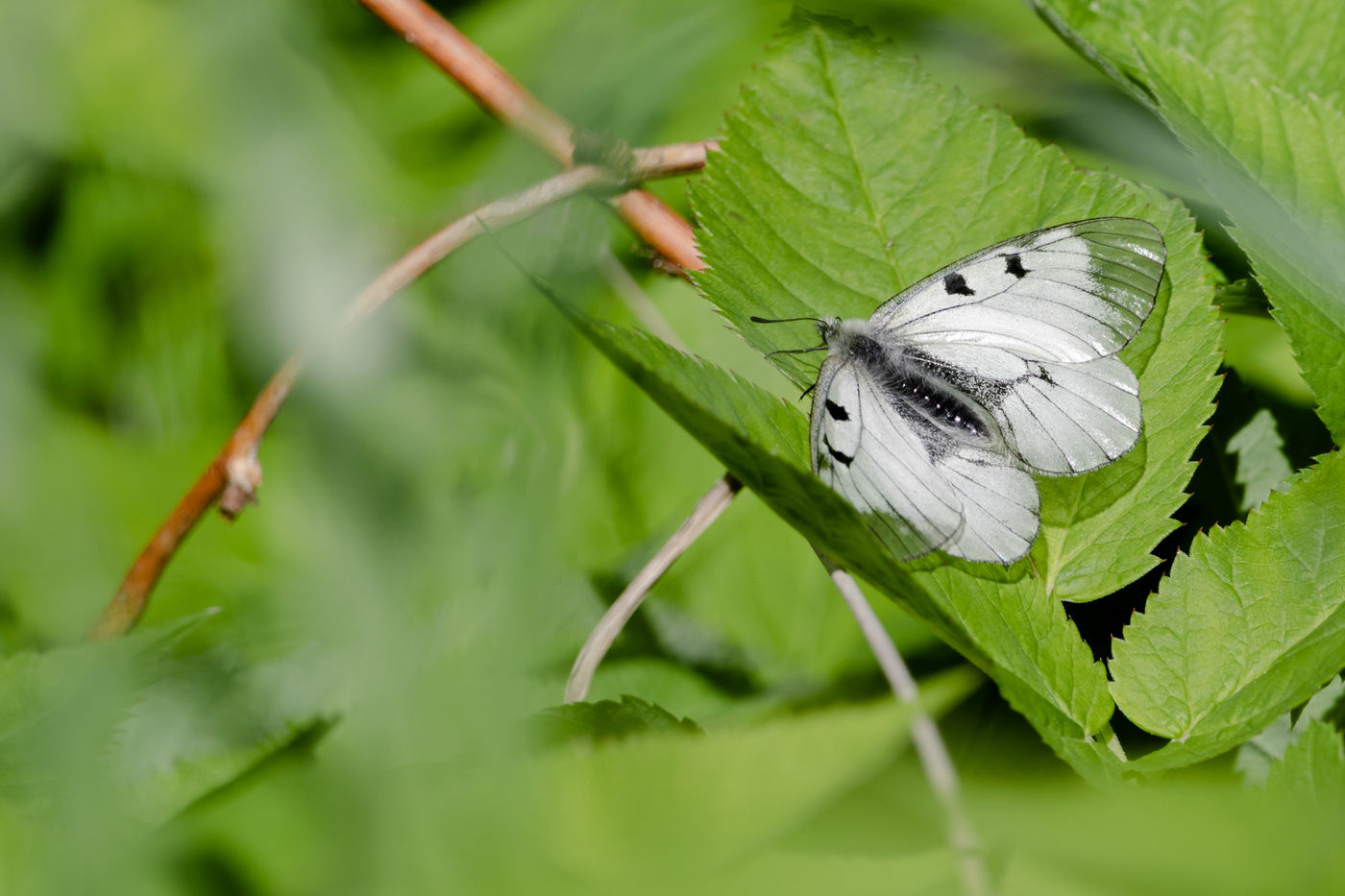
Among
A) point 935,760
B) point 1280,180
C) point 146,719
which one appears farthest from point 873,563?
point 146,719

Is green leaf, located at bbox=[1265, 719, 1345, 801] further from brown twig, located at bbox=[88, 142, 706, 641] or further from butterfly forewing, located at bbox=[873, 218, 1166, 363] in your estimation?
brown twig, located at bbox=[88, 142, 706, 641]

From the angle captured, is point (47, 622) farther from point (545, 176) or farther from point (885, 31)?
point (885, 31)

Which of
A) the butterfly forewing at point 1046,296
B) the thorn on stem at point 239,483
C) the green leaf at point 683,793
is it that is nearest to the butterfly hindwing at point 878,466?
the butterfly forewing at point 1046,296

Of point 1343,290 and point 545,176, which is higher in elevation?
point 545,176

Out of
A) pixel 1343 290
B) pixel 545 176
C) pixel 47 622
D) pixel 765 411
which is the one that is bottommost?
pixel 47 622

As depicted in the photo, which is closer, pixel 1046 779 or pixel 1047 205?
pixel 1046 779

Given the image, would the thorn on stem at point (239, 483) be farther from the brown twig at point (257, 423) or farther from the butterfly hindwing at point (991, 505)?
the butterfly hindwing at point (991, 505)

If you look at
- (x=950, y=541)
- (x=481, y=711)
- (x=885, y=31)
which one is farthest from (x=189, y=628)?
(x=885, y=31)

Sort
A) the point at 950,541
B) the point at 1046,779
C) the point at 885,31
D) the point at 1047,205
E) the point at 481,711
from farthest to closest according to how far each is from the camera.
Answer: the point at 885,31 < the point at 1047,205 < the point at 950,541 < the point at 1046,779 < the point at 481,711
